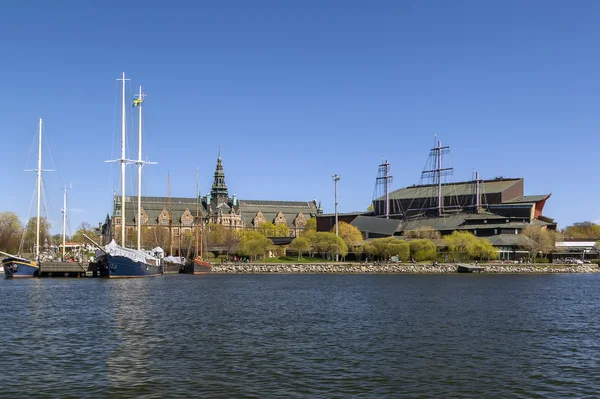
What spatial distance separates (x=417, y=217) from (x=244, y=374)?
168109mm

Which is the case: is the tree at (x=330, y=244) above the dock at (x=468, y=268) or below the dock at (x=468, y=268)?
above

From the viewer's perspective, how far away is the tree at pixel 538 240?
512 feet

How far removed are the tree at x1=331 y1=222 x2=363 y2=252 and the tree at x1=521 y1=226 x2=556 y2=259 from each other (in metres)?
39.2

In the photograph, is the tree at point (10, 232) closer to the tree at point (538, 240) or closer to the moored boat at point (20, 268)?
the moored boat at point (20, 268)

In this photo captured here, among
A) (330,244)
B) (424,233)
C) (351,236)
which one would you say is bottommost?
(330,244)

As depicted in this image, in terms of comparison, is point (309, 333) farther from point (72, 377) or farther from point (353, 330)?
point (72, 377)

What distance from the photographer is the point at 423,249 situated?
155 meters

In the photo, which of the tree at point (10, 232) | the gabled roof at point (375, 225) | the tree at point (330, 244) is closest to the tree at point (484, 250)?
the tree at point (330, 244)

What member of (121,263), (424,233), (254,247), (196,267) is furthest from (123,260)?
(424,233)

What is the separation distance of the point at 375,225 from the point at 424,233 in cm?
1899

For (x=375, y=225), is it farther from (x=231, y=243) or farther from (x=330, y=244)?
(x=231, y=243)

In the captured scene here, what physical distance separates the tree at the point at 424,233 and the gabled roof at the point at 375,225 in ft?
33.4

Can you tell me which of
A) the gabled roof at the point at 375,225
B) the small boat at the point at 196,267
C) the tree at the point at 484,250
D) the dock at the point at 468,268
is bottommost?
the dock at the point at 468,268

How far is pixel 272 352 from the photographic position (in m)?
32.7
